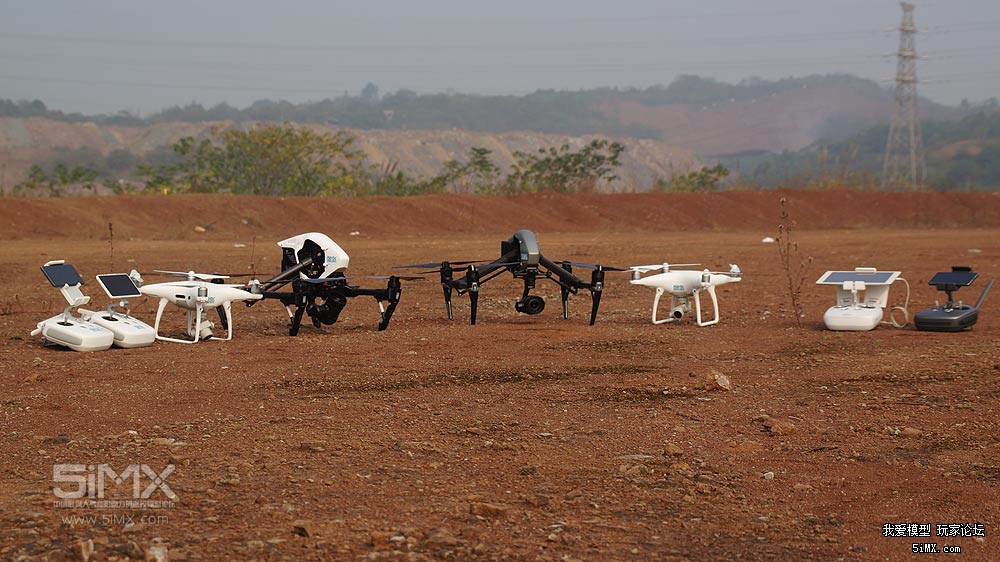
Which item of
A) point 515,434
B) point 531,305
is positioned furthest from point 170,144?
point 515,434

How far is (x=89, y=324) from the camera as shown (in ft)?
36.6

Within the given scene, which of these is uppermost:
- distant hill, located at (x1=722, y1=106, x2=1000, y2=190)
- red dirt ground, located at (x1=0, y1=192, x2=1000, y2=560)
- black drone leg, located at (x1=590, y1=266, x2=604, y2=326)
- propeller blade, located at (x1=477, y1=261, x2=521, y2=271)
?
distant hill, located at (x1=722, y1=106, x2=1000, y2=190)

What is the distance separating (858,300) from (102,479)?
8793 mm

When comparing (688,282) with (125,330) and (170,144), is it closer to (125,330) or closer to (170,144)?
(125,330)

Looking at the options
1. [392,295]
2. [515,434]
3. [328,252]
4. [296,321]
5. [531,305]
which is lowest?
[515,434]

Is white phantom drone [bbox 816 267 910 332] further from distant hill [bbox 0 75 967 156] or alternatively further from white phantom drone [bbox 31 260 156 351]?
distant hill [bbox 0 75 967 156]

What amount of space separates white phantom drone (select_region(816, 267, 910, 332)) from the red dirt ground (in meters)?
0.19

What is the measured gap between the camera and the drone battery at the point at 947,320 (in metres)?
12.0

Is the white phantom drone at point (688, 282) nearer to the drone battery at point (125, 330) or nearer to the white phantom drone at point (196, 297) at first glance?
the white phantom drone at point (196, 297)

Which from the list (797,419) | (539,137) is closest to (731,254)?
(797,419)

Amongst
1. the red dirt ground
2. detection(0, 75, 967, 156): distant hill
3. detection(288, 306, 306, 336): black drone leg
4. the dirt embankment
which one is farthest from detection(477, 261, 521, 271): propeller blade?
detection(0, 75, 967, 156): distant hill

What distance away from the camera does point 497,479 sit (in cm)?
664

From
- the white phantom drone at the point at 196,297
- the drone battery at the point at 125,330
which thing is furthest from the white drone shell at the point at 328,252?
the drone battery at the point at 125,330

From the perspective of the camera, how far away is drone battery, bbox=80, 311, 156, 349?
11.1 metres
